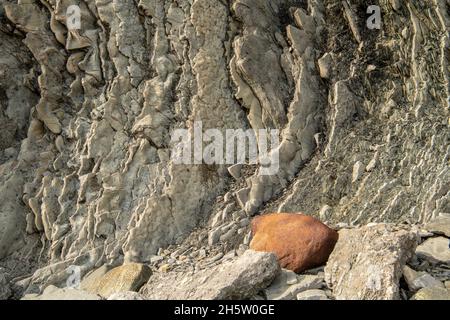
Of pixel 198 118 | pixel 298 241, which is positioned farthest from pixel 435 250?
pixel 198 118

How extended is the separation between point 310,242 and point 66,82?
5.89 meters

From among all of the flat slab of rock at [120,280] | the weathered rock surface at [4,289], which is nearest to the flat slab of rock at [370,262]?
the flat slab of rock at [120,280]

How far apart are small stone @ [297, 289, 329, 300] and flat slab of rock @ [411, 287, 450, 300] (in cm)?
99

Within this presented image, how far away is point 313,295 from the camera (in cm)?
525

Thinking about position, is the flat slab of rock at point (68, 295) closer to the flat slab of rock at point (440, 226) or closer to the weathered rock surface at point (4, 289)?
the weathered rock surface at point (4, 289)

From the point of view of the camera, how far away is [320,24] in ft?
28.3

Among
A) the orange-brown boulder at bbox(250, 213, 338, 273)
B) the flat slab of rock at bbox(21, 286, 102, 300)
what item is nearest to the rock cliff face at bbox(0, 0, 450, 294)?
the flat slab of rock at bbox(21, 286, 102, 300)

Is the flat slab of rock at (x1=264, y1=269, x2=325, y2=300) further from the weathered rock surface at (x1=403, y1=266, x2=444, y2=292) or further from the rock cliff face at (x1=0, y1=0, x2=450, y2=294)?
the rock cliff face at (x1=0, y1=0, x2=450, y2=294)

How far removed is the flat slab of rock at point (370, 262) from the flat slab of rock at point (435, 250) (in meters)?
0.44

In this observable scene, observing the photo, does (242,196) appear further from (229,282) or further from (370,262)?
(370,262)

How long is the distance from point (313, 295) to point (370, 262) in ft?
2.53

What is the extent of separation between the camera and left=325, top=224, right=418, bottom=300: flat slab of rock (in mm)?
4949

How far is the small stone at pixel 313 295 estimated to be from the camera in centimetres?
520
